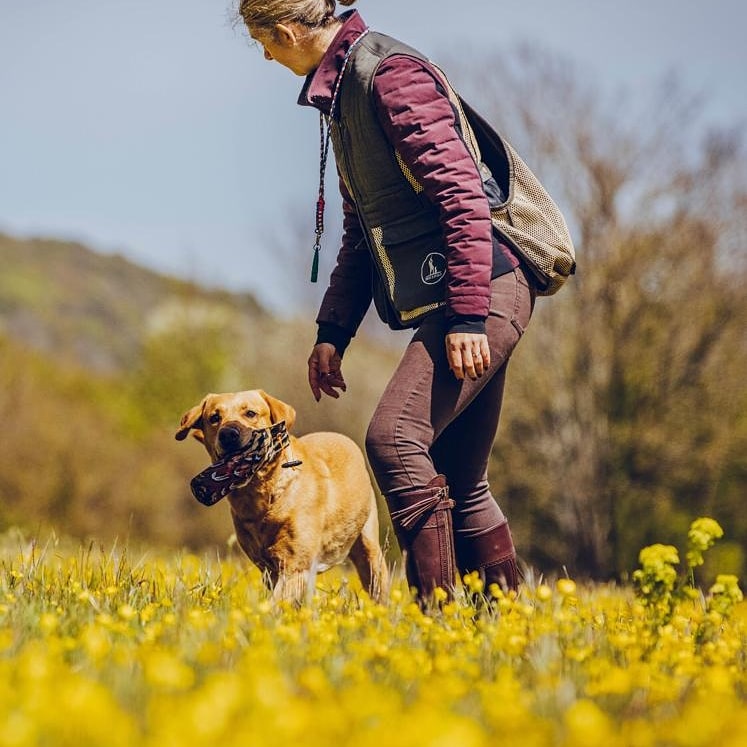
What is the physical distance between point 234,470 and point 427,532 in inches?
38.7

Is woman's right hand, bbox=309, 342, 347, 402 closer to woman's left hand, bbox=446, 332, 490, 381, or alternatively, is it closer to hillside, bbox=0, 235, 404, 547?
woman's left hand, bbox=446, 332, 490, 381

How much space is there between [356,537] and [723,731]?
3.00 meters

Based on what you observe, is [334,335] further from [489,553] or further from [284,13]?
[284,13]

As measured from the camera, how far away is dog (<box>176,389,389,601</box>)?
391 centimetres

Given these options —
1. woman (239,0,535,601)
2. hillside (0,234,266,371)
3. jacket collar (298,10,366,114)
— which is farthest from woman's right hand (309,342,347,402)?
hillside (0,234,266,371)

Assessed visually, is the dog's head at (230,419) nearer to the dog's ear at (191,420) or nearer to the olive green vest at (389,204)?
the dog's ear at (191,420)

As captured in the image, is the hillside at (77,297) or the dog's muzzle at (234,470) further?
the hillside at (77,297)

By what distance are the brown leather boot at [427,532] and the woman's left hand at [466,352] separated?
1.22 ft

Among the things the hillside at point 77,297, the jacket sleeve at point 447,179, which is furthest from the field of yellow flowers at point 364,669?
the hillside at point 77,297

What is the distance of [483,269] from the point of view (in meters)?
3.06

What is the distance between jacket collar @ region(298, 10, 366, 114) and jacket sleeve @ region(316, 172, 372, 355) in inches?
23.4

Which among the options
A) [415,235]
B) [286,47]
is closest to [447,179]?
[415,235]

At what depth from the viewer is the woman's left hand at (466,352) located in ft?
10.0

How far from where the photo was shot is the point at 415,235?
323 cm
